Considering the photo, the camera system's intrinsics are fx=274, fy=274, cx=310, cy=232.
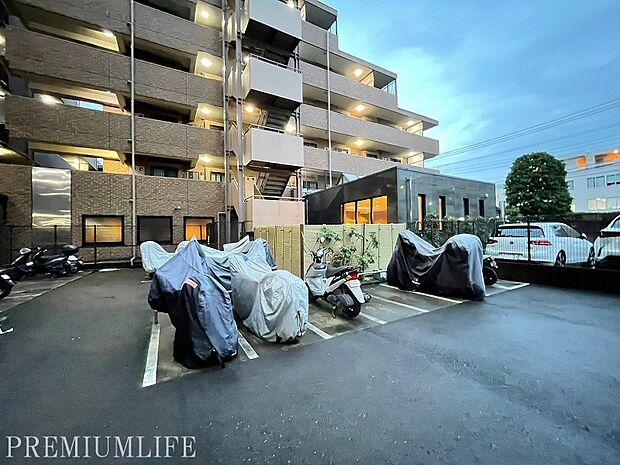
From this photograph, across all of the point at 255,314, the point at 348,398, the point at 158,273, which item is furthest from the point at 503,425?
the point at 158,273

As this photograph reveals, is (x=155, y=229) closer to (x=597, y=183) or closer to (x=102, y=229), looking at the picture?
(x=102, y=229)

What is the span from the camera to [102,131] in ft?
37.9

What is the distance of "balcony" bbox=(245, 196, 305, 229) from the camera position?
12.1 metres

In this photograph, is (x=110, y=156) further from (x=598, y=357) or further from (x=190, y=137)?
(x=598, y=357)

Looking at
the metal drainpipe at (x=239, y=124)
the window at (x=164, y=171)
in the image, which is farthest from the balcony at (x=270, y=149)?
the window at (x=164, y=171)

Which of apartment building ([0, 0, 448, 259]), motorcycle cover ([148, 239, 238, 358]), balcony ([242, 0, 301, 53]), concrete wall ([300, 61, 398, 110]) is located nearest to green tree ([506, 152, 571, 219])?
concrete wall ([300, 61, 398, 110])

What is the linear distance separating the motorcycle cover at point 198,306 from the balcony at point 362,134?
15.3 m

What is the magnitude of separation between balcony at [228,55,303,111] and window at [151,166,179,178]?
4.96 metres

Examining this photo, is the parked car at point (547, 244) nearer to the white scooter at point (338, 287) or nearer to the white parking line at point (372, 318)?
the white scooter at point (338, 287)

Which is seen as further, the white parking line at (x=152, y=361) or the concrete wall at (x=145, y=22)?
the concrete wall at (x=145, y=22)

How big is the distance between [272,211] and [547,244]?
9725 mm

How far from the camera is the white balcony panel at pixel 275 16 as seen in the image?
41.9 ft

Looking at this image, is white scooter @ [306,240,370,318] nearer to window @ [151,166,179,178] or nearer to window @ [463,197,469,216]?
window @ [463,197,469,216]

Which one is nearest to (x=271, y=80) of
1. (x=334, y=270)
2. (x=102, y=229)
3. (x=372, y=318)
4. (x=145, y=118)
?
(x=145, y=118)
